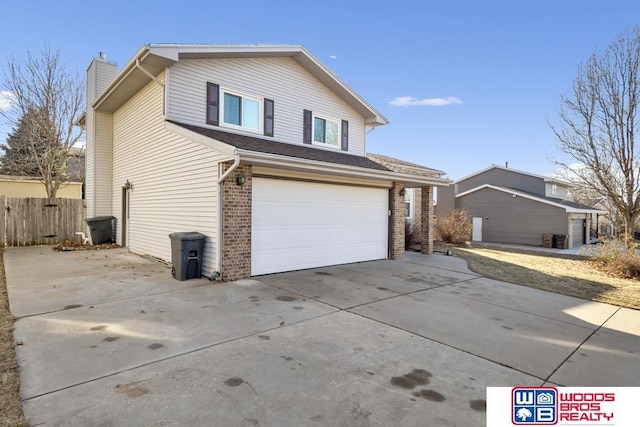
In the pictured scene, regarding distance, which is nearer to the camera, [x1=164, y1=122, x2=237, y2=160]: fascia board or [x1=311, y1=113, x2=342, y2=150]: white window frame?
[x1=164, y1=122, x2=237, y2=160]: fascia board

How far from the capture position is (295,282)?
7594 mm

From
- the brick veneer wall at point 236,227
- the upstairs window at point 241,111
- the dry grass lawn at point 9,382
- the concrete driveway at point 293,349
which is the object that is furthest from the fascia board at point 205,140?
the dry grass lawn at point 9,382

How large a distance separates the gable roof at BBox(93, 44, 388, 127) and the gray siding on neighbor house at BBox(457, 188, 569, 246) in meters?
14.9

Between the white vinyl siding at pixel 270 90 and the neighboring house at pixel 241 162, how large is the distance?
0.03 m

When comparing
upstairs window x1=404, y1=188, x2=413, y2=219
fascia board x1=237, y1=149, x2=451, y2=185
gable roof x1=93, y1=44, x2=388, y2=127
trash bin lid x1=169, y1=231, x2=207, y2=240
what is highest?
gable roof x1=93, y1=44, x2=388, y2=127

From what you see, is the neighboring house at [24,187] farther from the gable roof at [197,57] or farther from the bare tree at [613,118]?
the bare tree at [613,118]

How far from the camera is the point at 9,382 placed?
10.1 ft

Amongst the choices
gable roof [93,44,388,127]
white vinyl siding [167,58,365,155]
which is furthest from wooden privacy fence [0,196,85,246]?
white vinyl siding [167,58,365,155]

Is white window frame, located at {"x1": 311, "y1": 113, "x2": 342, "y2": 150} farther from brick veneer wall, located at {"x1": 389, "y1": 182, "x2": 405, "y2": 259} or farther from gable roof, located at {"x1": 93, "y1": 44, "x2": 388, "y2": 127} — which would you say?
brick veneer wall, located at {"x1": 389, "y1": 182, "x2": 405, "y2": 259}

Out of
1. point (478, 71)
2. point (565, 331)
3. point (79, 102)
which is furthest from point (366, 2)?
point (79, 102)

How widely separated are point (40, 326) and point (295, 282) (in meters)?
4.45

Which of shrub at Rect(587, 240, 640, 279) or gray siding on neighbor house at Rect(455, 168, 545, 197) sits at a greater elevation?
gray siding on neighbor house at Rect(455, 168, 545, 197)

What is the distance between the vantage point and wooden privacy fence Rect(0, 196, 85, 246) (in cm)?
1245

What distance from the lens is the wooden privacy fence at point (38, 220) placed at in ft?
40.8
